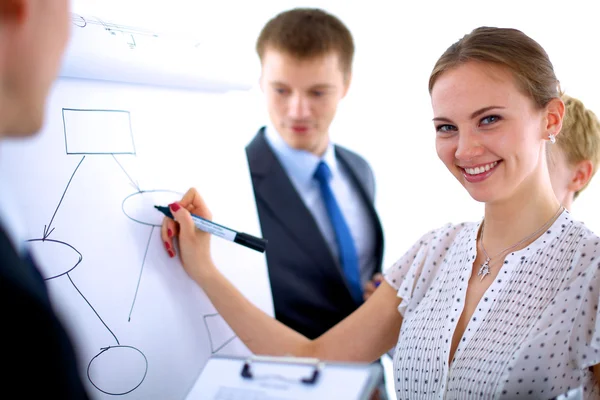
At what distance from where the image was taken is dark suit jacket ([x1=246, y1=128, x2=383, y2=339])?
5.43 feet

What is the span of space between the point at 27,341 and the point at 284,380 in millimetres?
447

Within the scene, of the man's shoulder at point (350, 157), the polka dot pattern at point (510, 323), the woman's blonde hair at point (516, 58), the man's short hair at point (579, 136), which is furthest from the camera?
the man's shoulder at point (350, 157)

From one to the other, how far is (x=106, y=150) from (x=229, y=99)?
16.5 inches

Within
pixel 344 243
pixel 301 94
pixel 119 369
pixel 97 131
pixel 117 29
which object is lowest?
pixel 119 369

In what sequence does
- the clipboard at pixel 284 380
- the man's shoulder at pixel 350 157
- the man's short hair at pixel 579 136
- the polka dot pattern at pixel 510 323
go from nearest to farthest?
the clipboard at pixel 284 380 → the polka dot pattern at pixel 510 323 → the man's short hair at pixel 579 136 → the man's shoulder at pixel 350 157

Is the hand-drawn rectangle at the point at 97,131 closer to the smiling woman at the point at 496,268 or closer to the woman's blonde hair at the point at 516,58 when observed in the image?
the smiling woman at the point at 496,268

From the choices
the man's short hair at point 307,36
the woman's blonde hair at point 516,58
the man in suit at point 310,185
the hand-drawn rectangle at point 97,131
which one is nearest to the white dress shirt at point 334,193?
the man in suit at point 310,185

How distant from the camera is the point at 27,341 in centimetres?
46

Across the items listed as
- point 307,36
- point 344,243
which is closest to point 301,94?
point 307,36

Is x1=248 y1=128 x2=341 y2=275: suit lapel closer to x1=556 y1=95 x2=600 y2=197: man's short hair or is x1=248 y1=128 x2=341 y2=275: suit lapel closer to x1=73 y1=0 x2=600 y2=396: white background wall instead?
x1=73 y1=0 x2=600 y2=396: white background wall

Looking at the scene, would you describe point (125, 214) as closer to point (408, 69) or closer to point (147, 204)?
point (147, 204)

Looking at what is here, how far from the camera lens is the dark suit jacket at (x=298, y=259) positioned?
5.43 ft

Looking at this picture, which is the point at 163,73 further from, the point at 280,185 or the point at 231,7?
the point at 231,7

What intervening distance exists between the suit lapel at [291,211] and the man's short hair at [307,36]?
415 millimetres
